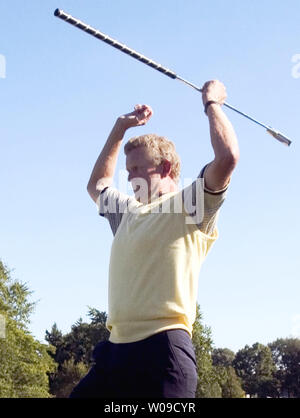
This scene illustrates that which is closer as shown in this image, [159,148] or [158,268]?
[158,268]

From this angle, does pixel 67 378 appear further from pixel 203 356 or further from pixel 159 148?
pixel 159 148

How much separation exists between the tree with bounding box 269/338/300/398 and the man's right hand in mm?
101637

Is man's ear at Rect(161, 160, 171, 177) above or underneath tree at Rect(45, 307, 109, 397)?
above

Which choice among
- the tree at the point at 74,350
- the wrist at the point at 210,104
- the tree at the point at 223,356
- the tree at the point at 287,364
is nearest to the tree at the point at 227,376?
the tree at the point at 223,356

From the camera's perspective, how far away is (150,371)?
3342mm

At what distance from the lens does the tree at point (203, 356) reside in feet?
163

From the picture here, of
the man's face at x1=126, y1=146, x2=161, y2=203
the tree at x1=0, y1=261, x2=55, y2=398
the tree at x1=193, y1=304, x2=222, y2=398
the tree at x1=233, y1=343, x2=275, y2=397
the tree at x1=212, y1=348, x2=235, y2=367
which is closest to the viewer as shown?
the man's face at x1=126, y1=146, x2=161, y2=203

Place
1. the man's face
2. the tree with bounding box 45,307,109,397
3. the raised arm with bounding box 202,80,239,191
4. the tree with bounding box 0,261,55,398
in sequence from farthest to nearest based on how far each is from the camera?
the tree with bounding box 45,307,109,397 < the tree with bounding box 0,261,55,398 < the man's face < the raised arm with bounding box 202,80,239,191

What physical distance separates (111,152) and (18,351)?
132 ft

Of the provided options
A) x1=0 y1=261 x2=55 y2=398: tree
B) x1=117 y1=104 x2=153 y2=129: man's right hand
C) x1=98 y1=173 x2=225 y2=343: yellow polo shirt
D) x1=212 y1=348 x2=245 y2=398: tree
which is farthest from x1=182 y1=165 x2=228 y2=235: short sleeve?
x1=212 y1=348 x2=245 y2=398: tree

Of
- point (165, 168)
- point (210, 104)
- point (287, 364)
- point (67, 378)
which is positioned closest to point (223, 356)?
point (287, 364)

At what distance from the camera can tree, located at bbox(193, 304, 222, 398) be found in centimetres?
4975

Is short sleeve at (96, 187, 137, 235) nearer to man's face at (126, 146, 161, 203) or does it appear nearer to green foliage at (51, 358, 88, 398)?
man's face at (126, 146, 161, 203)

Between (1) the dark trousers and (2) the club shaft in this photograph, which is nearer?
(1) the dark trousers
